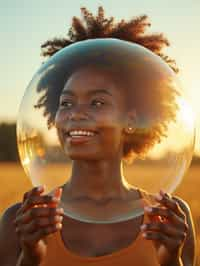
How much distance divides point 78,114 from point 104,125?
0.16 metres

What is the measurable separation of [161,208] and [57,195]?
1.68ft

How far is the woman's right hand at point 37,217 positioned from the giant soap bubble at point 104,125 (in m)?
0.33

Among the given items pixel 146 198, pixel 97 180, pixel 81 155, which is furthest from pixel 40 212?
pixel 146 198

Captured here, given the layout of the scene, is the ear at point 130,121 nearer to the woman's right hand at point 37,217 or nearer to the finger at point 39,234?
the woman's right hand at point 37,217

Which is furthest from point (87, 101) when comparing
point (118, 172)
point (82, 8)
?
point (82, 8)

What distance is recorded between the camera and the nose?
3.84 metres

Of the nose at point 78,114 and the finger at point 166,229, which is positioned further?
the nose at point 78,114

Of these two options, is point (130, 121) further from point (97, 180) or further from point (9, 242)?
point (9, 242)

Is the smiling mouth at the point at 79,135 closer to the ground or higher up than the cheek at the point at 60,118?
closer to the ground

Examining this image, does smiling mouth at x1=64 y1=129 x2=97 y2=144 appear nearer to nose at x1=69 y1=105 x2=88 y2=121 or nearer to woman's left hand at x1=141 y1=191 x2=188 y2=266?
nose at x1=69 y1=105 x2=88 y2=121

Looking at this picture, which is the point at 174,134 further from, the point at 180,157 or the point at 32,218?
A: the point at 32,218

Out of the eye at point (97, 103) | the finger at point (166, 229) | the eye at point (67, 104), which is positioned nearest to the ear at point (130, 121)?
the eye at point (97, 103)

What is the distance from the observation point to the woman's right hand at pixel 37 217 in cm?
359

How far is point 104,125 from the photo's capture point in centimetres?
392
